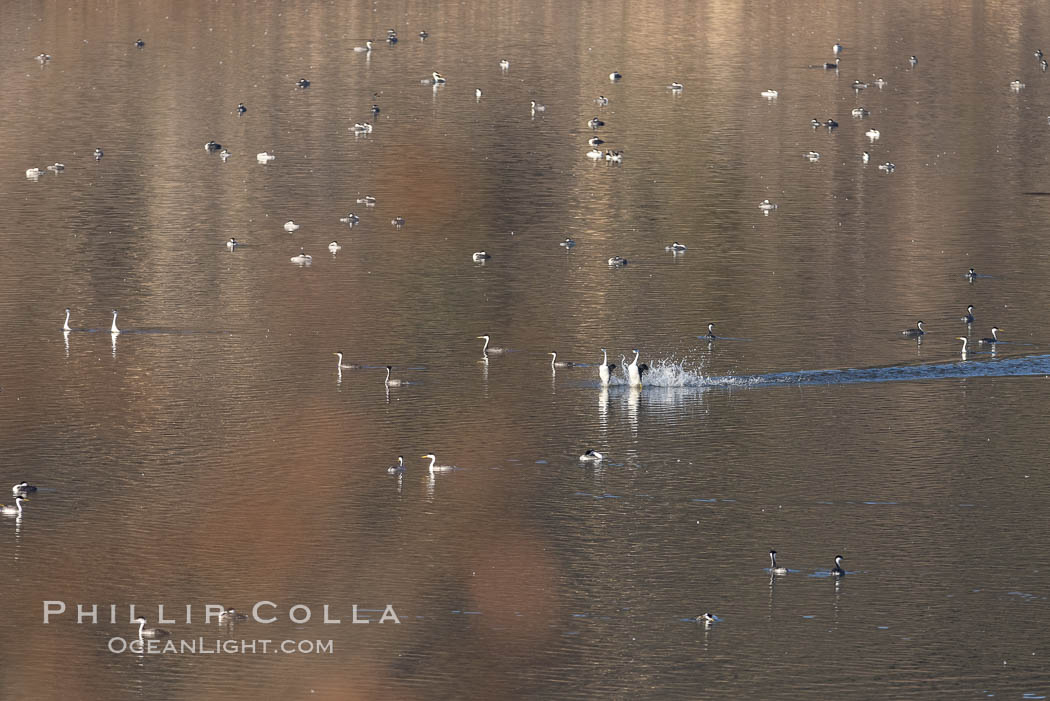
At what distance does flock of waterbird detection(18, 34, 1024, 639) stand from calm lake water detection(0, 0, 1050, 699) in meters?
0.26

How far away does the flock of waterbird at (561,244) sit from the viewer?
31.3 metres

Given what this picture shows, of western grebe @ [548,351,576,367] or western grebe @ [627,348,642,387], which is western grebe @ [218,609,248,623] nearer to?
western grebe @ [627,348,642,387]

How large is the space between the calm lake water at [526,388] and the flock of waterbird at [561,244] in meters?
0.26

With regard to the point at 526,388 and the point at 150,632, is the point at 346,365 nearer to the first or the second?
the point at 526,388

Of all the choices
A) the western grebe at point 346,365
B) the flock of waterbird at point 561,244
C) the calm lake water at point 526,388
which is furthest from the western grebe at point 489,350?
the western grebe at point 346,365

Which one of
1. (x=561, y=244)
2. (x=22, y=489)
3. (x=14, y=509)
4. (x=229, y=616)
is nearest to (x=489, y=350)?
(x=561, y=244)

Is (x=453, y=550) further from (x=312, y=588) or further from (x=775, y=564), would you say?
(x=775, y=564)

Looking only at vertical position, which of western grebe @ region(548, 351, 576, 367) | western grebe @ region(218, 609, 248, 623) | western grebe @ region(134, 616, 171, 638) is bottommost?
western grebe @ region(134, 616, 171, 638)

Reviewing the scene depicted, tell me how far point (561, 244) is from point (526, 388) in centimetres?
1596

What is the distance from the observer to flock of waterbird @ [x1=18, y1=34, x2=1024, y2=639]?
3131cm

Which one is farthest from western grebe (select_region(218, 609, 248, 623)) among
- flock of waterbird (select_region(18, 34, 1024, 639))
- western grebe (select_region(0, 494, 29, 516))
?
western grebe (select_region(0, 494, 29, 516))

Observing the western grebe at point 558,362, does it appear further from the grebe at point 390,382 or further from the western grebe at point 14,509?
the western grebe at point 14,509

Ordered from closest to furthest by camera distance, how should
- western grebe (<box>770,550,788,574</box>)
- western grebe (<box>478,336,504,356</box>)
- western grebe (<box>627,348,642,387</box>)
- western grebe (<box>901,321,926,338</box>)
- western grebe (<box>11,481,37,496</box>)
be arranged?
western grebe (<box>770,550,788,574</box>), western grebe (<box>11,481,37,496</box>), western grebe (<box>627,348,642,387</box>), western grebe (<box>478,336,504,356</box>), western grebe (<box>901,321,926,338</box>)

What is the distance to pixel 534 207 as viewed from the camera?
197ft
